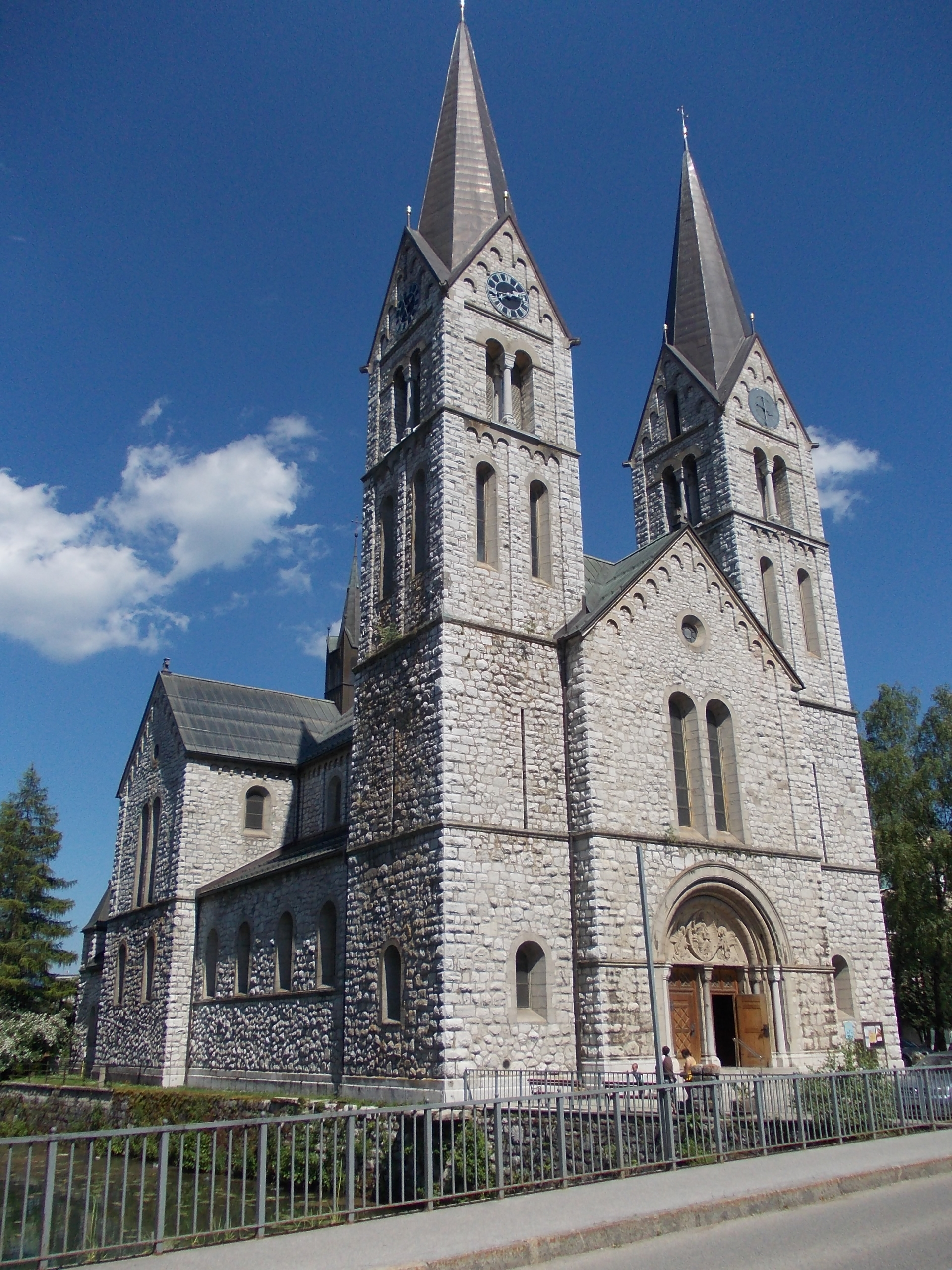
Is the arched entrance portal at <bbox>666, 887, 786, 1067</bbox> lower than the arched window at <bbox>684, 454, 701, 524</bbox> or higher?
lower

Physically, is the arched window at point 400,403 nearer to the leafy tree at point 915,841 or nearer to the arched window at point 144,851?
the arched window at point 144,851

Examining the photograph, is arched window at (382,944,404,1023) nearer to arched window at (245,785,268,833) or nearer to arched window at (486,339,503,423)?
arched window at (486,339,503,423)

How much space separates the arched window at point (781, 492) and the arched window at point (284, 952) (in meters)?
19.7

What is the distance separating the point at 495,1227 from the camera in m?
9.15

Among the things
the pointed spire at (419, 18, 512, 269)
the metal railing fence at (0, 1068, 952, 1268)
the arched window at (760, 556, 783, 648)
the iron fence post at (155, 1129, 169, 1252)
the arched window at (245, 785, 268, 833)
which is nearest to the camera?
the iron fence post at (155, 1129, 169, 1252)

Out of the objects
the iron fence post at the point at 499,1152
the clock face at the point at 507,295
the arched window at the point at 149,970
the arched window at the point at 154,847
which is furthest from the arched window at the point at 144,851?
the iron fence post at the point at 499,1152

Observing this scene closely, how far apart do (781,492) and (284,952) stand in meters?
21.5

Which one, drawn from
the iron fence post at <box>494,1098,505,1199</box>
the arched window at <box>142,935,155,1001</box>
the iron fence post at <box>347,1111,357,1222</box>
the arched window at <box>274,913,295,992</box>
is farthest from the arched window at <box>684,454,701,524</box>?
the iron fence post at <box>347,1111,357,1222</box>

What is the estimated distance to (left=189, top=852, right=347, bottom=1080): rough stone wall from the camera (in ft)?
78.3

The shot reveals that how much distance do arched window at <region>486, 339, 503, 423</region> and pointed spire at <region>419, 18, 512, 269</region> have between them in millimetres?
2619

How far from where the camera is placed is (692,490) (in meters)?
34.2

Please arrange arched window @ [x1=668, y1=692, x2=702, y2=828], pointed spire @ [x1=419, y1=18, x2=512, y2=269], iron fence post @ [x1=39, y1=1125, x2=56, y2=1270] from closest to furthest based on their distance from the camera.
Result: iron fence post @ [x1=39, y1=1125, x2=56, y2=1270]
arched window @ [x1=668, y1=692, x2=702, y2=828]
pointed spire @ [x1=419, y1=18, x2=512, y2=269]

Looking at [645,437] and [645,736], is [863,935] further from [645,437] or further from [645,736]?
[645,437]

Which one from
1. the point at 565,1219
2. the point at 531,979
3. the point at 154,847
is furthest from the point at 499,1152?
the point at 154,847
